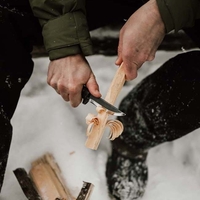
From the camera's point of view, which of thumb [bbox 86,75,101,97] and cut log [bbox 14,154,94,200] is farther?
cut log [bbox 14,154,94,200]

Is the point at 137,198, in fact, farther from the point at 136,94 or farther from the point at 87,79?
the point at 87,79

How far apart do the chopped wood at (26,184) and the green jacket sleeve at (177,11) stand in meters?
0.74

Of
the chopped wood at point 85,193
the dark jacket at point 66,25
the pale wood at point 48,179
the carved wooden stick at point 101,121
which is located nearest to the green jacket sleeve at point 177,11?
the dark jacket at point 66,25

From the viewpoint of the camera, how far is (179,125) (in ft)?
4.60

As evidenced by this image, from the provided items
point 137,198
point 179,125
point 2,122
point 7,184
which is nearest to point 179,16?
point 179,125

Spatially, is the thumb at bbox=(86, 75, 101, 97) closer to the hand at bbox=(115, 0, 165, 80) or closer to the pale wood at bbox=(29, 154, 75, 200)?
the hand at bbox=(115, 0, 165, 80)

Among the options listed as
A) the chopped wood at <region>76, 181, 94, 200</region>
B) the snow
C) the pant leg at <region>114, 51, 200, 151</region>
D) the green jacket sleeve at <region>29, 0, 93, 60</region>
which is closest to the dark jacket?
the green jacket sleeve at <region>29, 0, 93, 60</region>

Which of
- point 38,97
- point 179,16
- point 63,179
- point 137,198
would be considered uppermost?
point 179,16

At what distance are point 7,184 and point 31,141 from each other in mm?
207

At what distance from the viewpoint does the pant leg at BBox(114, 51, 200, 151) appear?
52.1 inches

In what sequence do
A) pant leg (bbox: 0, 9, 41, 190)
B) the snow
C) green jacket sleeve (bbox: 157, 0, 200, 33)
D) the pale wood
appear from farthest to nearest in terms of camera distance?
the snow, the pale wood, pant leg (bbox: 0, 9, 41, 190), green jacket sleeve (bbox: 157, 0, 200, 33)

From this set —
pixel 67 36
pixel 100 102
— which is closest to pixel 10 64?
pixel 67 36

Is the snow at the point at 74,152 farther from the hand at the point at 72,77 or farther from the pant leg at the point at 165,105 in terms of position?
the hand at the point at 72,77

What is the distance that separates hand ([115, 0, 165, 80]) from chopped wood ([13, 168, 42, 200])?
0.59 meters
